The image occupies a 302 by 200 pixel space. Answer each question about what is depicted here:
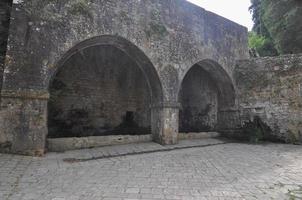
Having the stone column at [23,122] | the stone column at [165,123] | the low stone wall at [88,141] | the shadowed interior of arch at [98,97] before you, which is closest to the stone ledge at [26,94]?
the stone column at [23,122]

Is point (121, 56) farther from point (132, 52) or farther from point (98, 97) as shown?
point (132, 52)

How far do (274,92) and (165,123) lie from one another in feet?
14.6

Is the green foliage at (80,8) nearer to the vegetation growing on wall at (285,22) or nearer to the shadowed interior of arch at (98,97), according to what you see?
the shadowed interior of arch at (98,97)

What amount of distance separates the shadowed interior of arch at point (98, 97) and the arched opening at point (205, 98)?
201cm

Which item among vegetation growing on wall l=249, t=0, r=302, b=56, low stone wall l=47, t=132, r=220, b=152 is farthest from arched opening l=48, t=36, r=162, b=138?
vegetation growing on wall l=249, t=0, r=302, b=56

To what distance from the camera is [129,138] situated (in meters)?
7.42

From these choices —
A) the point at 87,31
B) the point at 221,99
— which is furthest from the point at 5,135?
the point at 221,99

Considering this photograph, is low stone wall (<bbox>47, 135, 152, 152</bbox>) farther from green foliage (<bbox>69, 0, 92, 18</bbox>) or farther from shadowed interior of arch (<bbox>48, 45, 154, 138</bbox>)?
green foliage (<bbox>69, 0, 92, 18</bbox>)

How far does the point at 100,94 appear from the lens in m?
9.13

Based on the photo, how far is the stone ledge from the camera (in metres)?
4.82

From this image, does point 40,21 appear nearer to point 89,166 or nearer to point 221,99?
point 89,166

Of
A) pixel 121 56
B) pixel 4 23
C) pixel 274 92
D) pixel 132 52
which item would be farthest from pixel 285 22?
pixel 4 23

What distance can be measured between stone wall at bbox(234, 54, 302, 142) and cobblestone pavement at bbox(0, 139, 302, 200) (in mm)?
2734

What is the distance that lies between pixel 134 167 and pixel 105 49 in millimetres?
5556
